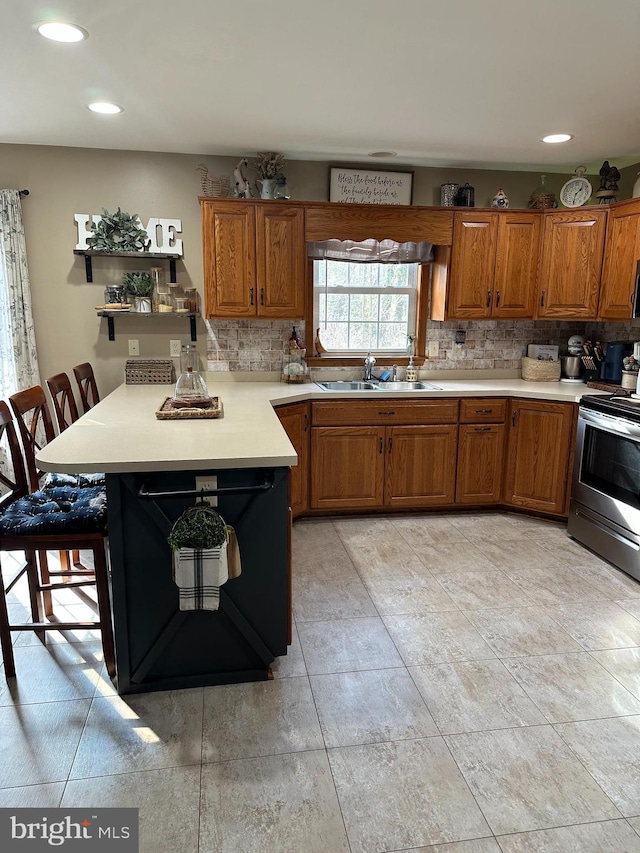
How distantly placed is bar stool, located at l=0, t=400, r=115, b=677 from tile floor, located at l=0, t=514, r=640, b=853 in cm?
21

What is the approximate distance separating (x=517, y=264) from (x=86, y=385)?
305cm

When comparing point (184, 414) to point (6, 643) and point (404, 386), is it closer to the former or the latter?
point (6, 643)

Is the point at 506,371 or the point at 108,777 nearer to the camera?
the point at 108,777

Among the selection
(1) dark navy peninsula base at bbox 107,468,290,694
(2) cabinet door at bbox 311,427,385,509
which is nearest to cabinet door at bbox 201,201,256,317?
(2) cabinet door at bbox 311,427,385,509

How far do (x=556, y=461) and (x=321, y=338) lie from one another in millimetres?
1846

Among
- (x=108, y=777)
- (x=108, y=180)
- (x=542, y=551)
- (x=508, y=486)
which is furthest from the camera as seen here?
(x=508, y=486)

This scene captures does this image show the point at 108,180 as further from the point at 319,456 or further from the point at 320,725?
the point at 320,725

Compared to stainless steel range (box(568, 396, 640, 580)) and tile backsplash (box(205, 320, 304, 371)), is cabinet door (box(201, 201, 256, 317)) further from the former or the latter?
stainless steel range (box(568, 396, 640, 580))

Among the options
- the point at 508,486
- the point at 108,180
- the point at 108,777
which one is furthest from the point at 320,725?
the point at 108,180

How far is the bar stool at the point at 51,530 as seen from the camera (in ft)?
6.90

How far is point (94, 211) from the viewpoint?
381 cm

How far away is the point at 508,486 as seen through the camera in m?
4.07

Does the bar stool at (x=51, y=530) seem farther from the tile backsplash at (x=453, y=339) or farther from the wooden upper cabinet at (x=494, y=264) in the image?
the wooden upper cabinet at (x=494, y=264)

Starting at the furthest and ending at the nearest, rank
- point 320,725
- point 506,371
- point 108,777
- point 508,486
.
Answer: point 506,371 < point 508,486 < point 320,725 < point 108,777
